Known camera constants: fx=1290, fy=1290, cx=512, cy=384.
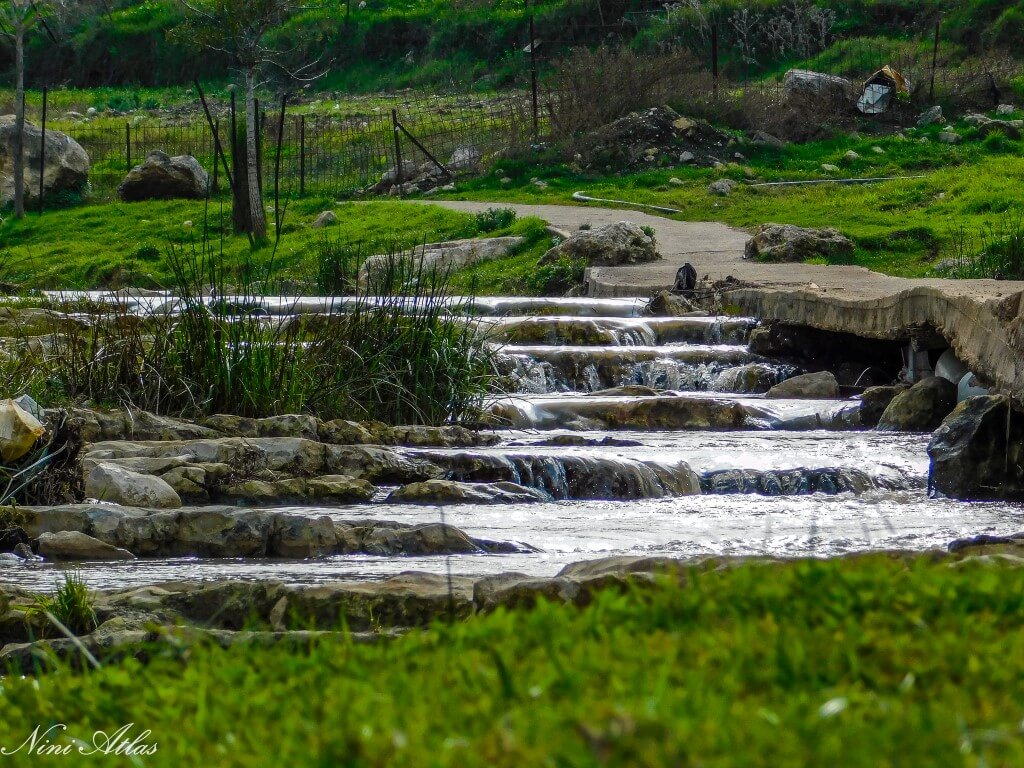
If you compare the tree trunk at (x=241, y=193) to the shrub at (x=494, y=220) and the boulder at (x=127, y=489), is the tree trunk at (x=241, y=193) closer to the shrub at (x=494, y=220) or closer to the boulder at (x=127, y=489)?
the shrub at (x=494, y=220)

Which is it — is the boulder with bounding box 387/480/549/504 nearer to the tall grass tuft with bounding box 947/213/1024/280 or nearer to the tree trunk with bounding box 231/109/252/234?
the tall grass tuft with bounding box 947/213/1024/280

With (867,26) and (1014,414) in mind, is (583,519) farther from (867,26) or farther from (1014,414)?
(867,26)

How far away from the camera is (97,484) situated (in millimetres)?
6012

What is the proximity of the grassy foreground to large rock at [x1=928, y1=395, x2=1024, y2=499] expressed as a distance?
4673 mm

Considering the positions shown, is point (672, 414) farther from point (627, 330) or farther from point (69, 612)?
point (69, 612)

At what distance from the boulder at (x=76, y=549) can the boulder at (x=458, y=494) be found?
60.5 inches

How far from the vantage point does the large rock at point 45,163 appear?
2359 cm

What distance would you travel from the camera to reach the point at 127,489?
19.7ft

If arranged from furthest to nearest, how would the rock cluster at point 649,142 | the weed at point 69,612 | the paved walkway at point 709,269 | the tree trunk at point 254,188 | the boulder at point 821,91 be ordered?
1. the boulder at point 821,91
2. the rock cluster at point 649,142
3. the tree trunk at point 254,188
4. the paved walkway at point 709,269
5. the weed at point 69,612

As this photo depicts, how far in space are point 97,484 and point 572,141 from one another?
53.0ft

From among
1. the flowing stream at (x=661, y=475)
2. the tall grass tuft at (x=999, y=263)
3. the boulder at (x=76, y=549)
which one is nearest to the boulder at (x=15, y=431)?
the boulder at (x=76, y=549)

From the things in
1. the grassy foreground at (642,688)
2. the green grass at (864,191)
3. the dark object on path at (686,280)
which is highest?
the grassy foreground at (642,688)

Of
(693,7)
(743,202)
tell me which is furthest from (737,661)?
(693,7)

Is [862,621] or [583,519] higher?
[862,621]
